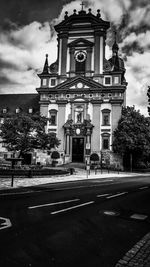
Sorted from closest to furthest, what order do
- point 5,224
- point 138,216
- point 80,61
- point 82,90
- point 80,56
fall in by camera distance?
point 5,224 → point 138,216 → point 82,90 → point 80,61 → point 80,56

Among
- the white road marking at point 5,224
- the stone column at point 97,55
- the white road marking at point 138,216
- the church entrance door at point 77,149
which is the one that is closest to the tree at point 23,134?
the church entrance door at point 77,149

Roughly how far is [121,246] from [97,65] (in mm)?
46906

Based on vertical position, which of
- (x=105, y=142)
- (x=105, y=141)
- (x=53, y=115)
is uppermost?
(x=53, y=115)

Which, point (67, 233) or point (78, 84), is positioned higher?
point (78, 84)

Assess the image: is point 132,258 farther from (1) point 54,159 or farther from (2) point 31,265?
(1) point 54,159

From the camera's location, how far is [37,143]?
32500 mm

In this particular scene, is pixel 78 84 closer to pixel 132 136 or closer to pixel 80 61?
pixel 80 61

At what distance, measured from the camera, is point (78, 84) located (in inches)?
1954

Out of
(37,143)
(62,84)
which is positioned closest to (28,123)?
(37,143)

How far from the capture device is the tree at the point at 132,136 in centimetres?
4512

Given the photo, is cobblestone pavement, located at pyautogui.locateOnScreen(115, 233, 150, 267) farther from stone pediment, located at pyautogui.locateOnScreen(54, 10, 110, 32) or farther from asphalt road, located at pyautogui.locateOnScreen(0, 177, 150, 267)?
stone pediment, located at pyautogui.locateOnScreen(54, 10, 110, 32)

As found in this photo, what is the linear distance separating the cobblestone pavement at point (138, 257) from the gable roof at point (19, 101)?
167 ft

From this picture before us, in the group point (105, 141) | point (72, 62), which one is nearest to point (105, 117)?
point (105, 141)

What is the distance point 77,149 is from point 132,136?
10273mm
